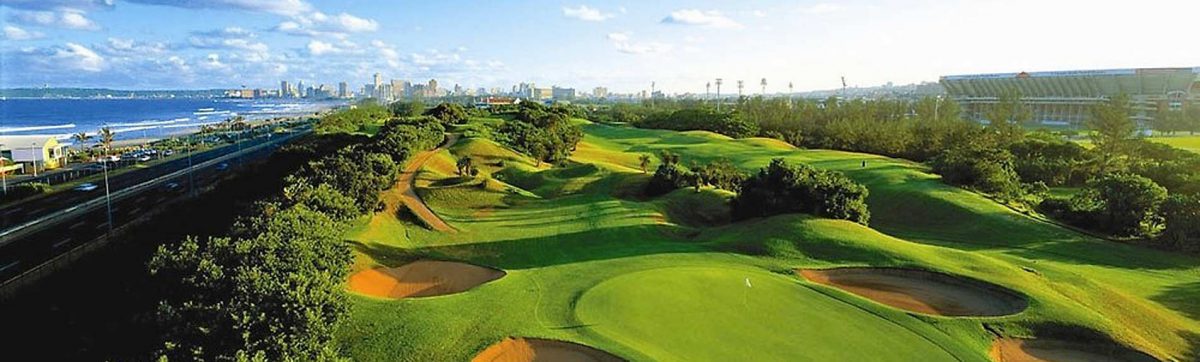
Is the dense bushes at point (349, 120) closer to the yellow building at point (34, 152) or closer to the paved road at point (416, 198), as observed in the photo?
the yellow building at point (34, 152)

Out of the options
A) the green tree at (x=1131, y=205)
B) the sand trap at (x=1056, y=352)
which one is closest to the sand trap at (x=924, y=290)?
the sand trap at (x=1056, y=352)

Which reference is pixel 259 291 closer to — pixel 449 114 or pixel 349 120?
pixel 449 114

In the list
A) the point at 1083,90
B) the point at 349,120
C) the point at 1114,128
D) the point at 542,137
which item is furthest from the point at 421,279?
the point at 1083,90

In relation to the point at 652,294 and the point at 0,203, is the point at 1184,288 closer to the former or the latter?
the point at 652,294

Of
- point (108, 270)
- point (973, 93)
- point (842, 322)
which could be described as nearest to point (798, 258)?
point (842, 322)

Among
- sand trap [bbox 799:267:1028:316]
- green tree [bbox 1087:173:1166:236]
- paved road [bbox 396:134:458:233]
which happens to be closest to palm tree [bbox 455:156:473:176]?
paved road [bbox 396:134:458:233]

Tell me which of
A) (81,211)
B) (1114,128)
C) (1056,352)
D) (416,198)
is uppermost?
(1114,128)
